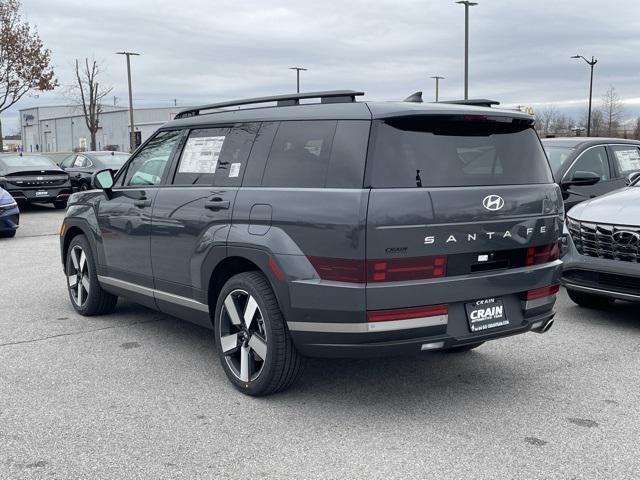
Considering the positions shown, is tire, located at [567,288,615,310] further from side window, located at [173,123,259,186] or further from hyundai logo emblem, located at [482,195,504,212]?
side window, located at [173,123,259,186]

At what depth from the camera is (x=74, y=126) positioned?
88625 millimetres

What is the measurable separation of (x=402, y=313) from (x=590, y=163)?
20.6 feet

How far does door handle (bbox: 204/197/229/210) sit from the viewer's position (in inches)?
184

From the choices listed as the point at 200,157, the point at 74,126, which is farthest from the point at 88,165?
the point at 74,126

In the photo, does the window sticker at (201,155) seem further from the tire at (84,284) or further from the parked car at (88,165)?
the parked car at (88,165)

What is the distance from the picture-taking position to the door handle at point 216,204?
468 cm

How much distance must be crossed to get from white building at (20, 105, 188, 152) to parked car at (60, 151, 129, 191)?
2059 inches

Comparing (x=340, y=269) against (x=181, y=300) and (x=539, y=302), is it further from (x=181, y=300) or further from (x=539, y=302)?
(x=181, y=300)

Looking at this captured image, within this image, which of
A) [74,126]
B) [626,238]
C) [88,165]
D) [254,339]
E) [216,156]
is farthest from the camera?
[74,126]

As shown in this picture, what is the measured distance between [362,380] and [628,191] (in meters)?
3.77

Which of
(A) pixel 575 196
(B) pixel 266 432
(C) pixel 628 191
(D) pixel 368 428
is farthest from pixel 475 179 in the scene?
(A) pixel 575 196

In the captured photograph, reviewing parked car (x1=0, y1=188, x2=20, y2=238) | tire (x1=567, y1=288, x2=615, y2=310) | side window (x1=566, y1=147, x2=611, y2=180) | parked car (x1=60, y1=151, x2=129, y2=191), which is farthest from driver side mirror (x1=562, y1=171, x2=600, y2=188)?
parked car (x1=60, y1=151, x2=129, y2=191)

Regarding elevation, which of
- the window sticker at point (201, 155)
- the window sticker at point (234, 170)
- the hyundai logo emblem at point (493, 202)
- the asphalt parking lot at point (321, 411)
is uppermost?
the window sticker at point (201, 155)

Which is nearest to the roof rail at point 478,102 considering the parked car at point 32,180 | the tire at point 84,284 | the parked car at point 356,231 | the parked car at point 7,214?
the parked car at point 356,231
